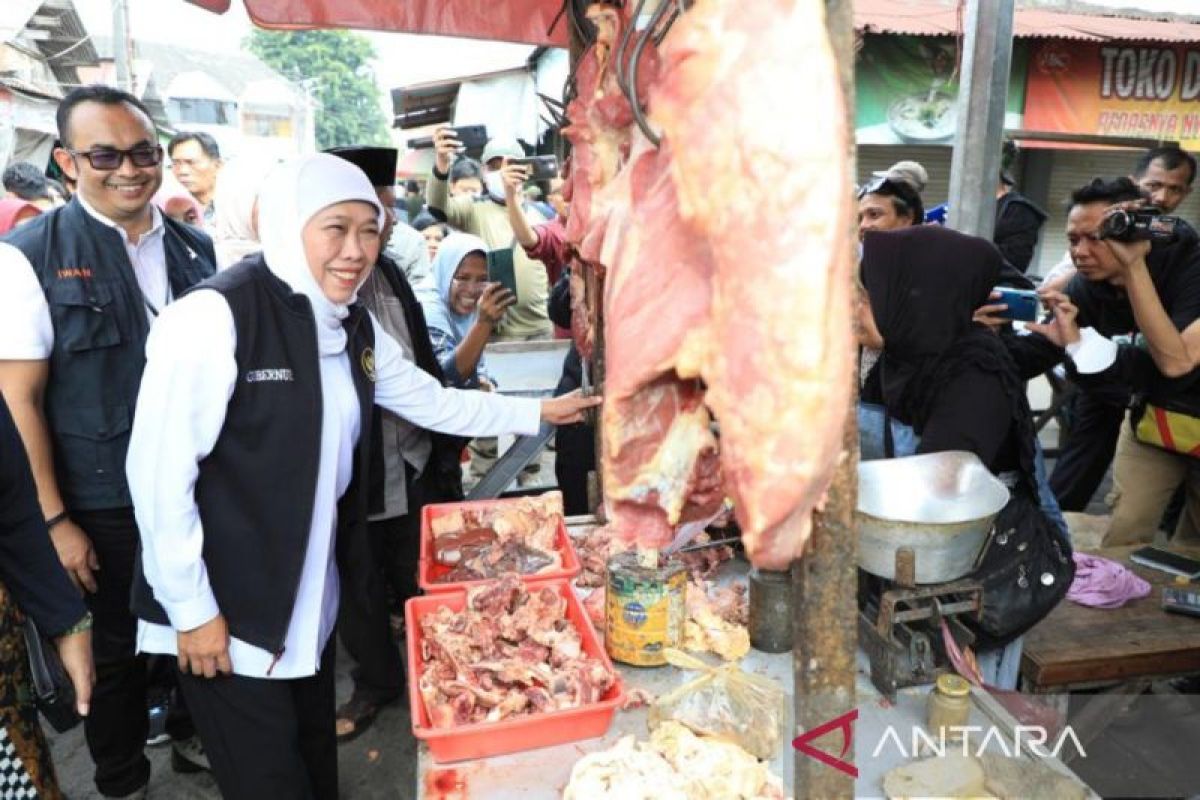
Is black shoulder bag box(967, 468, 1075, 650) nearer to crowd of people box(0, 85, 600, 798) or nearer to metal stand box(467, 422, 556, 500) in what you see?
crowd of people box(0, 85, 600, 798)

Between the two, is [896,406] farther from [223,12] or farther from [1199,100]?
[1199,100]

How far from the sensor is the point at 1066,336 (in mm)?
3713

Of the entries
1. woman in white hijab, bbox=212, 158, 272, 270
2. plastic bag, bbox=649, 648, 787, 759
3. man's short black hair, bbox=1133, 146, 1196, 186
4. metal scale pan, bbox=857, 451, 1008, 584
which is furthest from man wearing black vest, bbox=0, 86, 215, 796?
man's short black hair, bbox=1133, 146, 1196, 186

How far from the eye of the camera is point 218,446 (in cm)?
221

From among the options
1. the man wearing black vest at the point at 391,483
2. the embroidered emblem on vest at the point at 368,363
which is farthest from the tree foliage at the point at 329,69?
the embroidered emblem on vest at the point at 368,363

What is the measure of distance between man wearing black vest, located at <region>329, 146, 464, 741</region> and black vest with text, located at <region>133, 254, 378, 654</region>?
1091 mm

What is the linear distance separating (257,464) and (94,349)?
1126 mm

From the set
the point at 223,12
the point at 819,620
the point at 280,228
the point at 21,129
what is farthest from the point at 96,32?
the point at 819,620

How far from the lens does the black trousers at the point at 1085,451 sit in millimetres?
5230

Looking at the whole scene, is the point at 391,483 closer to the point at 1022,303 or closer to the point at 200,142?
the point at 1022,303

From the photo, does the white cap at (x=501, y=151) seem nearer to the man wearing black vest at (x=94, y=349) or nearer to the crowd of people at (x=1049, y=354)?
the crowd of people at (x=1049, y=354)

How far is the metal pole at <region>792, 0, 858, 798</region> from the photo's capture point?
103 centimetres

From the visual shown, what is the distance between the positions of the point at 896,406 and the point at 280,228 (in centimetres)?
223

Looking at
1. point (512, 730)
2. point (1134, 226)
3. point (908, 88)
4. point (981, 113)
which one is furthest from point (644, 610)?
point (908, 88)
